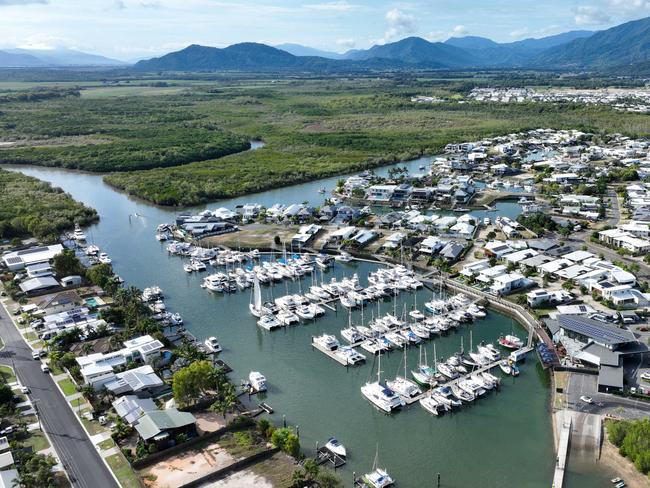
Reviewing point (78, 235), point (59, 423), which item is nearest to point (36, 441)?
point (59, 423)

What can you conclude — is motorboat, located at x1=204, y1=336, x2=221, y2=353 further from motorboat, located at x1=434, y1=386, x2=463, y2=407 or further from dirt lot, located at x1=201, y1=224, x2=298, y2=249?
dirt lot, located at x1=201, y1=224, x2=298, y2=249

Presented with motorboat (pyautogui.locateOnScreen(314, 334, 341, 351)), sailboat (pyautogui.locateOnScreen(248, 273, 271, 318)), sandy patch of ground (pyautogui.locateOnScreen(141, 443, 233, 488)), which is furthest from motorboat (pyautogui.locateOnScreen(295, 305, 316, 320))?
sandy patch of ground (pyautogui.locateOnScreen(141, 443, 233, 488))

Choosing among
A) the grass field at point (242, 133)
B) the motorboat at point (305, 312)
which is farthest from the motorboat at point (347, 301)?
the grass field at point (242, 133)

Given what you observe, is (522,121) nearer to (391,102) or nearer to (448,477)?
(391,102)

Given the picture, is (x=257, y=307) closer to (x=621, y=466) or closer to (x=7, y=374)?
(x=7, y=374)

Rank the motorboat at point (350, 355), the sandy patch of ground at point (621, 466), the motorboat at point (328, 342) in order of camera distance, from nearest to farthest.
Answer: the sandy patch of ground at point (621, 466) < the motorboat at point (350, 355) < the motorboat at point (328, 342)

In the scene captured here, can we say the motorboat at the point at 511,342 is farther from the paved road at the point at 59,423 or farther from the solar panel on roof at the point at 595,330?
the paved road at the point at 59,423

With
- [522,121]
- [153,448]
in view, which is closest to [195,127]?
[522,121]
